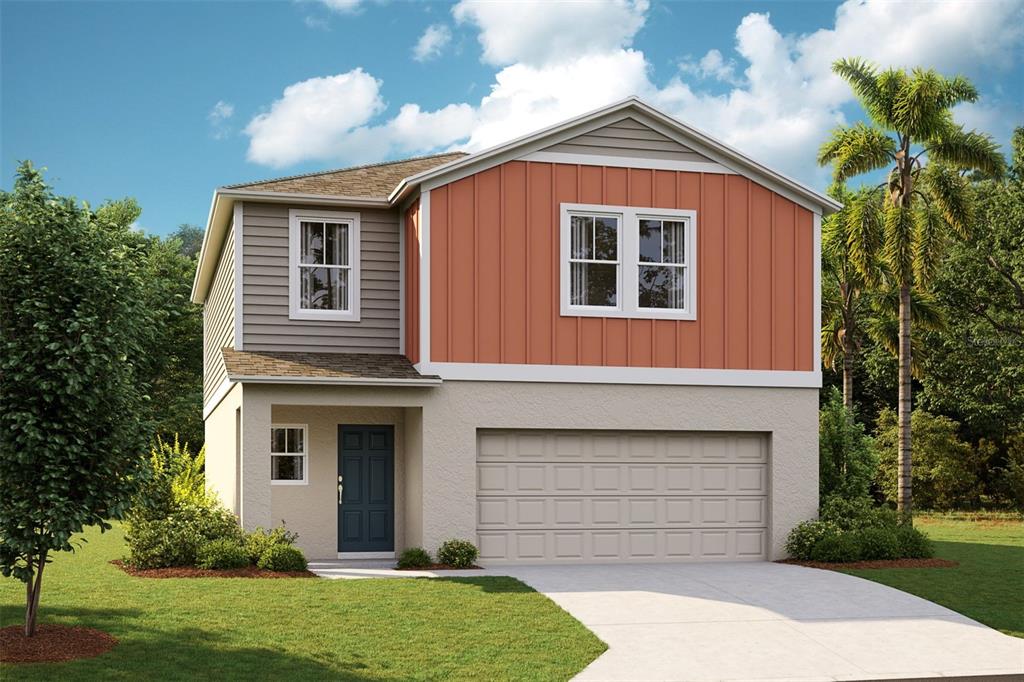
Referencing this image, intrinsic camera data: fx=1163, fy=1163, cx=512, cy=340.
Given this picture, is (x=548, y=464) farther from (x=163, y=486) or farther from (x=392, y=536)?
(x=163, y=486)

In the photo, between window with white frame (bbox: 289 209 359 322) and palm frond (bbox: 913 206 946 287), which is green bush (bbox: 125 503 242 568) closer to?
window with white frame (bbox: 289 209 359 322)

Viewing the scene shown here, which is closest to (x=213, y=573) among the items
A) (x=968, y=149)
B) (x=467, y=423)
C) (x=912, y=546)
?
(x=467, y=423)

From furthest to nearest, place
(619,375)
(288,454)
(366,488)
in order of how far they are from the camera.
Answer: (366,488), (288,454), (619,375)

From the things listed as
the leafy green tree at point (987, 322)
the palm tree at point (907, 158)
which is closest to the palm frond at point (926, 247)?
the palm tree at point (907, 158)

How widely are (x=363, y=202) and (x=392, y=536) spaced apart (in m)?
5.71

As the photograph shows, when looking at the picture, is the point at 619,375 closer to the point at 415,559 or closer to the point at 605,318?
the point at 605,318

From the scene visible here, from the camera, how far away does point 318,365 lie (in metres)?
18.6

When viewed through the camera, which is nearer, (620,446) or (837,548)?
(837,548)

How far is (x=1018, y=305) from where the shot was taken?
126ft

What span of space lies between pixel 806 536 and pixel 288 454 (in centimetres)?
881

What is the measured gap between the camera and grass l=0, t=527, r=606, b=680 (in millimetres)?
10953

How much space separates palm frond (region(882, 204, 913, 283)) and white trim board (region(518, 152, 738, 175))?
6.39 metres

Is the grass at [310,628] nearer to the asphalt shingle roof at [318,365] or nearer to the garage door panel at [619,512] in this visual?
the garage door panel at [619,512]

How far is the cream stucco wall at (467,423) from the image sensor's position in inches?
714
